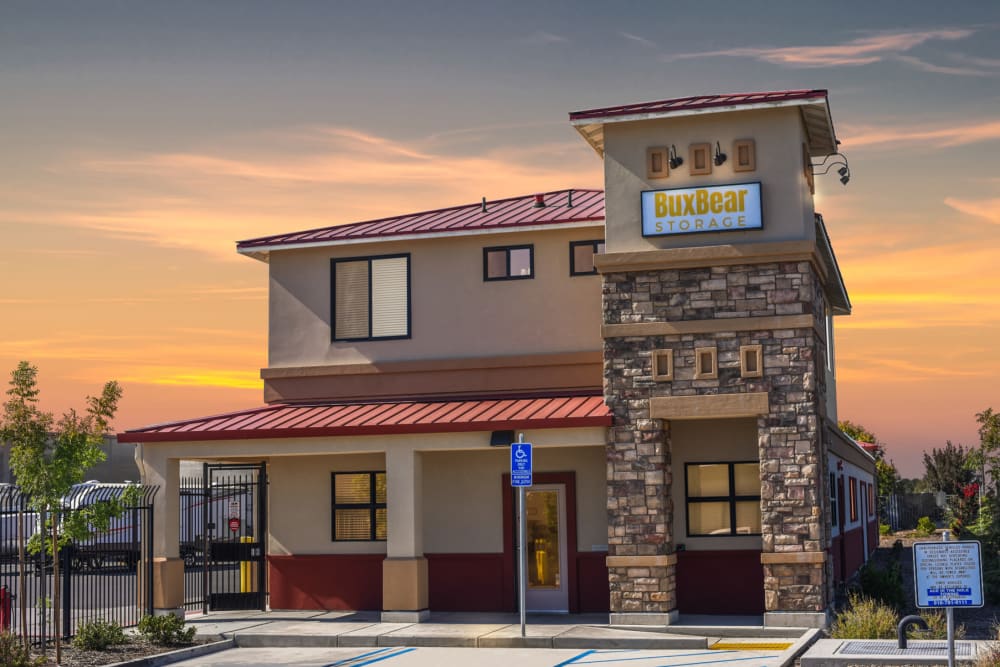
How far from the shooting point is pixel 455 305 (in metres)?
24.1

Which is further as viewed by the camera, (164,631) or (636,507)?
(636,507)

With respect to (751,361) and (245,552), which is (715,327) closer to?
(751,361)

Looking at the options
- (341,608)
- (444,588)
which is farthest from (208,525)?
(444,588)

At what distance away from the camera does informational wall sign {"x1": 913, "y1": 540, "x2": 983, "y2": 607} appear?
540 inches

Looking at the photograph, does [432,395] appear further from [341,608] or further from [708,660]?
[708,660]

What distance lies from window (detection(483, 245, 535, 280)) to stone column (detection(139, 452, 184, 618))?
22.4 feet

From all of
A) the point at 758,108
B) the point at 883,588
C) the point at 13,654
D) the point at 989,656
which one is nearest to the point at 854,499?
the point at 883,588

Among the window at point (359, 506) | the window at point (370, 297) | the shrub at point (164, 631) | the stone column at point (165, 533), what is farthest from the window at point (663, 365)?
the stone column at point (165, 533)

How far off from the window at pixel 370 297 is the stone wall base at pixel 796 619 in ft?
29.2

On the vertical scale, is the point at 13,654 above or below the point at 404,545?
below

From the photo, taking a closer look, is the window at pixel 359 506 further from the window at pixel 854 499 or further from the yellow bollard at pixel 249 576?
the window at pixel 854 499

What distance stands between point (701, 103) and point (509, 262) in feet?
17.1

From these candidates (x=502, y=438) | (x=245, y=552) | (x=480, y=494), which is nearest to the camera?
(x=502, y=438)

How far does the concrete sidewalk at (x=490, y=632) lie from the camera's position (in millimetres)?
18875
